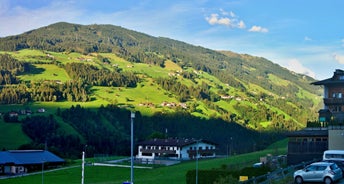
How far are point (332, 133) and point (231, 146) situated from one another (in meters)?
112

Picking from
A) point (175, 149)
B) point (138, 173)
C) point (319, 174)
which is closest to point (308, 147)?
point (319, 174)

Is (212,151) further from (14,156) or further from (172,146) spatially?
(14,156)

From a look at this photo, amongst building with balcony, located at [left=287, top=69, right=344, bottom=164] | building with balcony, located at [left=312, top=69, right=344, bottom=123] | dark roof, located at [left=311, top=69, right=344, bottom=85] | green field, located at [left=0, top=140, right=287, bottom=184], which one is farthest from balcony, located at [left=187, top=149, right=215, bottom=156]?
building with balcony, located at [left=287, top=69, right=344, bottom=164]

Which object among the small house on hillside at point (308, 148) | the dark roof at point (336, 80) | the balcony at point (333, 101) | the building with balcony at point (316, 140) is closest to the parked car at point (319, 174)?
the building with balcony at point (316, 140)

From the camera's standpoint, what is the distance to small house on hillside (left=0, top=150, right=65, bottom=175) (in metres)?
97.8

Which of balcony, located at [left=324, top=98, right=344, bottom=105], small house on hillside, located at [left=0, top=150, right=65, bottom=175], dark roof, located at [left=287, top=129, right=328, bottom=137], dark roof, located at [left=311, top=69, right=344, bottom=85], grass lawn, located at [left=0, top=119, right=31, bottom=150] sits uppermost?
dark roof, located at [left=311, top=69, right=344, bottom=85]

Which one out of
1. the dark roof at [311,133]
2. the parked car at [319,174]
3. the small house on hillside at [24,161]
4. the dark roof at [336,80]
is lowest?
the small house on hillside at [24,161]

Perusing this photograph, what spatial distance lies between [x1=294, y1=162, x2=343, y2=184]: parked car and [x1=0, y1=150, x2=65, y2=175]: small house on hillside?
76.5 m

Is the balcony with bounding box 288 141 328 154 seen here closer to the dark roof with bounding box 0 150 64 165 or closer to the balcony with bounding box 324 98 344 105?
the balcony with bounding box 324 98 344 105

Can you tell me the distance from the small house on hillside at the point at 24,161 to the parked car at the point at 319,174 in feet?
251

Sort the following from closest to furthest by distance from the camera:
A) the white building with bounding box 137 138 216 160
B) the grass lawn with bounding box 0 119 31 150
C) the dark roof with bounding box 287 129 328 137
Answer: the dark roof with bounding box 287 129 328 137, the white building with bounding box 137 138 216 160, the grass lawn with bounding box 0 119 31 150

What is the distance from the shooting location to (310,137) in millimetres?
48969

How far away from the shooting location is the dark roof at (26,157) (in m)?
98.0

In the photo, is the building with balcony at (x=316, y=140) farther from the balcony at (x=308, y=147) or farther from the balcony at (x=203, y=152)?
the balcony at (x=203, y=152)
